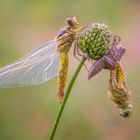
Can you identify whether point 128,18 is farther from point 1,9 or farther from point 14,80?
point 14,80

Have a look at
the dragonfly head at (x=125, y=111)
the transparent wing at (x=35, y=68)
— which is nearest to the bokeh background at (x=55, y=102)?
the transparent wing at (x=35, y=68)

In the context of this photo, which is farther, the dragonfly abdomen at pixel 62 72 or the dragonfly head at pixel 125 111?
the dragonfly abdomen at pixel 62 72

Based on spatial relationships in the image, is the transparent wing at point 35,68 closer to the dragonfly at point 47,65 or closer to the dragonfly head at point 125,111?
the dragonfly at point 47,65

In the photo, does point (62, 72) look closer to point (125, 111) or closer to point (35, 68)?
point (35, 68)

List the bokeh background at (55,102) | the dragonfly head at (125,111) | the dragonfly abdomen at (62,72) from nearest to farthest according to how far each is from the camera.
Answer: the dragonfly head at (125,111)
the dragonfly abdomen at (62,72)
the bokeh background at (55,102)

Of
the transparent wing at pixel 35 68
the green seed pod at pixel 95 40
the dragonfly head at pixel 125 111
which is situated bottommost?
the dragonfly head at pixel 125 111

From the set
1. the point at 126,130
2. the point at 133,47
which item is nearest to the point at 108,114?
the point at 126,130
